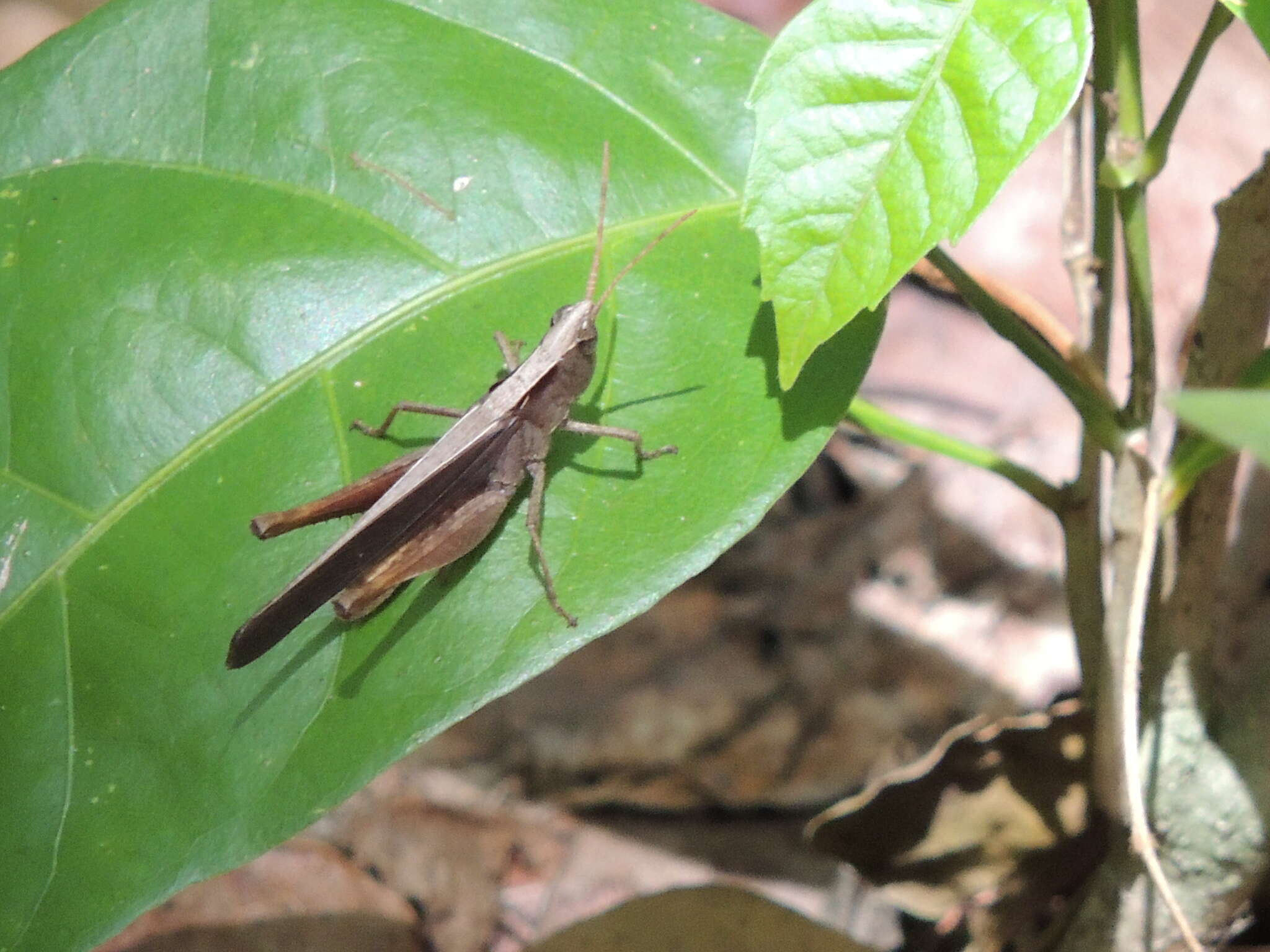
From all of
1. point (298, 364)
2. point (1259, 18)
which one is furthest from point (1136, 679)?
point (298, 364)

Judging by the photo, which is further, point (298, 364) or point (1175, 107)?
point (298, 364)

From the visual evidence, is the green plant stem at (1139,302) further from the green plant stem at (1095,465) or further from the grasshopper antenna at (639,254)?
the grasshopper antenna at (639,254)

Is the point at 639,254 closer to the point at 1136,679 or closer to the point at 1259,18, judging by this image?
the point at 1259,18

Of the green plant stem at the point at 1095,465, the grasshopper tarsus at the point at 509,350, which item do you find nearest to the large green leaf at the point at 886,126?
the green plant stem at the point at 1095,465

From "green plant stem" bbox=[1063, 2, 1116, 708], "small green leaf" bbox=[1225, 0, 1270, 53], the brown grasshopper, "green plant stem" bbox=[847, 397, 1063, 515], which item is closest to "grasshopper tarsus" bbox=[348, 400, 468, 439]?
the brown grasshopper

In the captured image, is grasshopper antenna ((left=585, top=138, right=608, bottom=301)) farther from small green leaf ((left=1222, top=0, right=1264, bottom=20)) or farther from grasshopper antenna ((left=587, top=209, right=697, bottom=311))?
small green leaf ((left=1222, top=0, right=1264, bottom=20))

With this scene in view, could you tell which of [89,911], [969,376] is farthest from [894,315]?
[89,911]

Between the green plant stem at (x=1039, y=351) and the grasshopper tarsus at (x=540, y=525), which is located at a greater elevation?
the green plant stem at (x=1039, y=351)
